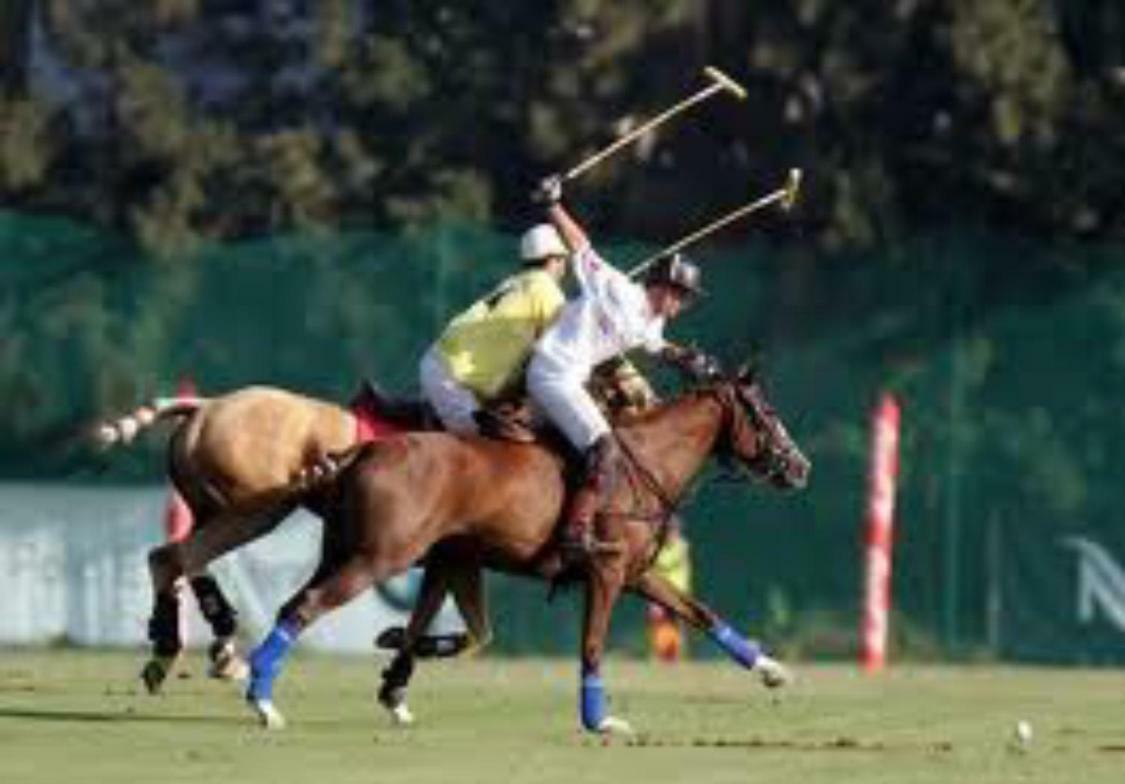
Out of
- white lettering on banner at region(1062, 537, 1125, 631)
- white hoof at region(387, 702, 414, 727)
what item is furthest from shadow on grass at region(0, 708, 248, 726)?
white lettering on banner at region(1062, 537, 1125, 631)

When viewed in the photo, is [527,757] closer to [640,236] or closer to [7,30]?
[640,236]

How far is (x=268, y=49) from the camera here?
41531mm

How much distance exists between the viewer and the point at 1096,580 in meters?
33.3

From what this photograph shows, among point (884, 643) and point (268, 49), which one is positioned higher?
point (268, 49)

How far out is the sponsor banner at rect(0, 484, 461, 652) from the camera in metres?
33.6

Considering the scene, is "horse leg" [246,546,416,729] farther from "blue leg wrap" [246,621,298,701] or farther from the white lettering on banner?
the white lettering on banner

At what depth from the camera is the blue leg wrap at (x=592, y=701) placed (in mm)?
21000

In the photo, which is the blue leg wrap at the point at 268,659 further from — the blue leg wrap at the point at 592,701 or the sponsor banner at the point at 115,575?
the sponsor banner at the point at 115,575

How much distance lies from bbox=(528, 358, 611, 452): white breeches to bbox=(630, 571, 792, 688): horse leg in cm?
94

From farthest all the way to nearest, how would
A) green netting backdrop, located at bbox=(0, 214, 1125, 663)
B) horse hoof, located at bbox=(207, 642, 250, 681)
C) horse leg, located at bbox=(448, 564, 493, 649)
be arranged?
1. green netting backdrop, located at bbox=(0, 214, 1125, 663)
2. horse hoof, located at bbox=(207, 642, 250, 681)
3. horse leg, located at bbox=(448, 564, 493, 649)

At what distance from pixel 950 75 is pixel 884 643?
21.8ft

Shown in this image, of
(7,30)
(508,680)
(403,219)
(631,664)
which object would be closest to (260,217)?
(403,219)

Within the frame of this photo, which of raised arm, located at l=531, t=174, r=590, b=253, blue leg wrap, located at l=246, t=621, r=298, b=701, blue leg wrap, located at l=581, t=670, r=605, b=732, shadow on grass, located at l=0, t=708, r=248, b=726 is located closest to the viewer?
blue leg wrap, located at l=581, t=670, r=605, b=732

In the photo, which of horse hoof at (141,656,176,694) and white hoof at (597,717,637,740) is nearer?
white hoof at (597,717,637,740)
